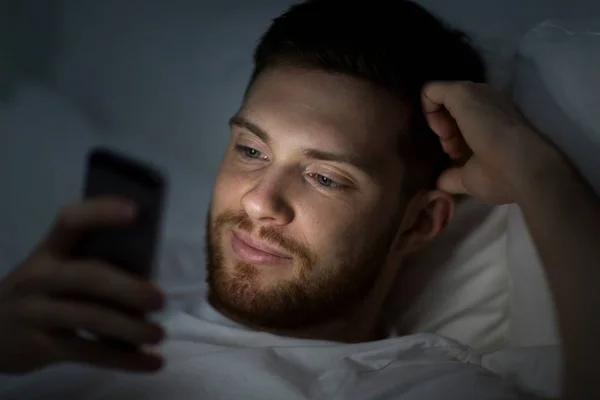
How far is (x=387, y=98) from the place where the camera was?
72 centimetres

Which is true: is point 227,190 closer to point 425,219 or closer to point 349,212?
point 349,212

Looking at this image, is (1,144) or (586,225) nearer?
(586,225)

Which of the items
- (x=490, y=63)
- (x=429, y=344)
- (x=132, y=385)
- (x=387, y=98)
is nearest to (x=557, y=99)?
(x=490, y=63)

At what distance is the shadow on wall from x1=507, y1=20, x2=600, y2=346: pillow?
660mm

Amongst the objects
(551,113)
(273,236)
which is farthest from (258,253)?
(551,113)

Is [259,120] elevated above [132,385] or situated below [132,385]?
above

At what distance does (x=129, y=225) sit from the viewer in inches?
15.6

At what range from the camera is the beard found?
0.69 m

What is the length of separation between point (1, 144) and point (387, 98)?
0.54 metres

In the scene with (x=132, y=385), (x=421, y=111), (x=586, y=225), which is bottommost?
(x=132, y=385)

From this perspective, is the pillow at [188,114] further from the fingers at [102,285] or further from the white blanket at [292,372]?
the fingers at [102,285]

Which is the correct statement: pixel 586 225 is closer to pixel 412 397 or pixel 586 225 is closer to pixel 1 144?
pixel 412 397

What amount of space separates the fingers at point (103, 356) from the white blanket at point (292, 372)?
0.34ft

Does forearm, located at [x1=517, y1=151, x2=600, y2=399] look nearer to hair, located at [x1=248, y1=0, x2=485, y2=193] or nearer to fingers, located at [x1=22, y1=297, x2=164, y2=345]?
hair, located at [x1=248, y1=0, x2=485, y2=193]
